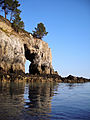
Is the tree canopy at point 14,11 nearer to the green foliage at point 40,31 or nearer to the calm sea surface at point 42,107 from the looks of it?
the green foliage at point 40,31

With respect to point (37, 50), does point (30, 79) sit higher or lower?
lower

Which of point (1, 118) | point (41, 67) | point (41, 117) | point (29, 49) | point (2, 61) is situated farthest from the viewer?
point (41, 67)

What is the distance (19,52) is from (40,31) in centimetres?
2974

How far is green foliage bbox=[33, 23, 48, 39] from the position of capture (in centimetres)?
7124

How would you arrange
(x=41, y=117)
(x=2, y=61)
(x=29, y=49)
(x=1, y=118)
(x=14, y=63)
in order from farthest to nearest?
(x=29, y=49)
(x=14, y=63)
(x=2, y=61)
(x=41, y=117)
(x=1, y=118)

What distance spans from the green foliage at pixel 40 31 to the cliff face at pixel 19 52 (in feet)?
22.4

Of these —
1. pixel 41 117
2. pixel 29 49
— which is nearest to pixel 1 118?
pixel 41 117

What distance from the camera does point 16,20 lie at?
57.4 metres

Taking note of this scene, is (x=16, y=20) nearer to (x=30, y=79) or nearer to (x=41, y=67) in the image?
(x=41, y=67)

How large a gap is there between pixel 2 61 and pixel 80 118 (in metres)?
34.2

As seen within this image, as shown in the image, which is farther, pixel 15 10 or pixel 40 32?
pixel 40 32

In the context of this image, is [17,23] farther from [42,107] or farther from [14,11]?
[42,107]

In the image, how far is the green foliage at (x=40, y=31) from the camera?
2805 inches

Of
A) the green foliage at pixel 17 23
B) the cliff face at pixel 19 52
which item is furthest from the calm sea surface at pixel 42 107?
the green foliage at pixel 17 23
